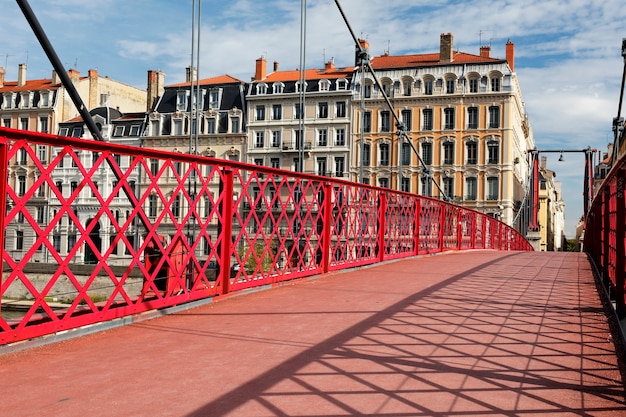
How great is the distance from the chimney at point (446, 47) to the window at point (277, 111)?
12438 mm

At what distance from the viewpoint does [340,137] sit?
50.4 metres

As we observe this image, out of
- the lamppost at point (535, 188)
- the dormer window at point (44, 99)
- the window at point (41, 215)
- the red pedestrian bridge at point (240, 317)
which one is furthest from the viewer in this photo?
the dormer window at point (44, 99)

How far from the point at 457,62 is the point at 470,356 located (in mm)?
46903

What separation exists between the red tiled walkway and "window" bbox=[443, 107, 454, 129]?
4364 cm

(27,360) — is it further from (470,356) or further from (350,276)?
(350,276)

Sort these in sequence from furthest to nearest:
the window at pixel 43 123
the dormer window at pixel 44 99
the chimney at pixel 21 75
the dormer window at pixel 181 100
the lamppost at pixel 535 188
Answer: the chimney at pixel 21 75
the dormer window at pixel 44 99
the window at pixel 43 123
the dormer window at pixel 181 100
the lamppost at pixel 535 188

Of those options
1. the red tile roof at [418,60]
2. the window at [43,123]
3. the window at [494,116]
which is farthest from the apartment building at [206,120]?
the window at [494,116]

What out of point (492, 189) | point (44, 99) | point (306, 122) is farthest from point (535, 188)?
point (44, 99)

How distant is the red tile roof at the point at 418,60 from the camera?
161 ft

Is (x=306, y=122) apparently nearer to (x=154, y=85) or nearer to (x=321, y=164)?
(x=321, y=164)

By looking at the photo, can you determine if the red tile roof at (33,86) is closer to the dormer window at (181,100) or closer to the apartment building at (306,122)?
the dormer window at (181,100)

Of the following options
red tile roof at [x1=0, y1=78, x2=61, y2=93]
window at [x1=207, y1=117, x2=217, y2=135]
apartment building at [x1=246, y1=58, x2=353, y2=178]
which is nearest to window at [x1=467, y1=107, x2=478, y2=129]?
apartment building at [x1=246, y1=58, x2=353, y2=178]

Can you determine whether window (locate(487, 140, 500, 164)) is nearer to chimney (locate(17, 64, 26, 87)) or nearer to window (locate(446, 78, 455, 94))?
window (locate(446, 78, 455, 94))

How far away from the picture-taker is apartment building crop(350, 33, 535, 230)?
47844mm
